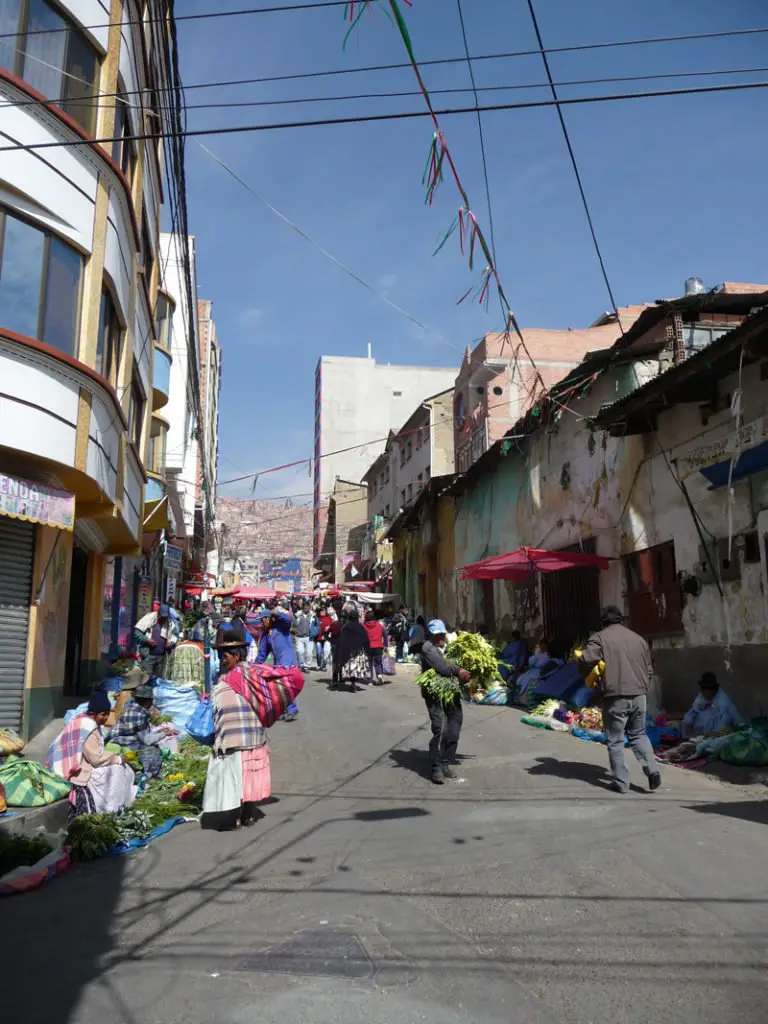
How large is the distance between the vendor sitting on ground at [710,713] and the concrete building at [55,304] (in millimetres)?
8289

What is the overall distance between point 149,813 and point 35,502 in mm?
4080

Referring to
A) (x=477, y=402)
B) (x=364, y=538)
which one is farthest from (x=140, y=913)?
(x=364, y=538)

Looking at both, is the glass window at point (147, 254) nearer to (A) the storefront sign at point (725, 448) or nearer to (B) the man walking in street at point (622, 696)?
(A) the storefront sign at point (725, 448)

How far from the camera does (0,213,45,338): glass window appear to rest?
945 centimetres

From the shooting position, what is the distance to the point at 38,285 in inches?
386

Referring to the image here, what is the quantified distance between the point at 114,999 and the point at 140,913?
1301 millimetres

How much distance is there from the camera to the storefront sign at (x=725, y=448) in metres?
10.5

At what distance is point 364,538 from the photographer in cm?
5600

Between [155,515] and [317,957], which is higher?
[155,515]

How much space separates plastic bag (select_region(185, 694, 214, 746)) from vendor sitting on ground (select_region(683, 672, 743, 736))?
6.55 meters

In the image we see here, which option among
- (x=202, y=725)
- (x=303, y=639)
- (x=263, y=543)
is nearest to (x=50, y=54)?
(x=202, y=725)

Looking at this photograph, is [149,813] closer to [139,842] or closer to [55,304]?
[139,842]

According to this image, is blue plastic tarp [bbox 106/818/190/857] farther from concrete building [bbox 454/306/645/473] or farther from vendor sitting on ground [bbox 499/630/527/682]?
concrete building [bbox 454/306/645/473]

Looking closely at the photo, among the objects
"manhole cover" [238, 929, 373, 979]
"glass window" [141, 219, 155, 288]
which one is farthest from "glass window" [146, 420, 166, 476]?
"manhole cover" [238, 929, 373, 979]
